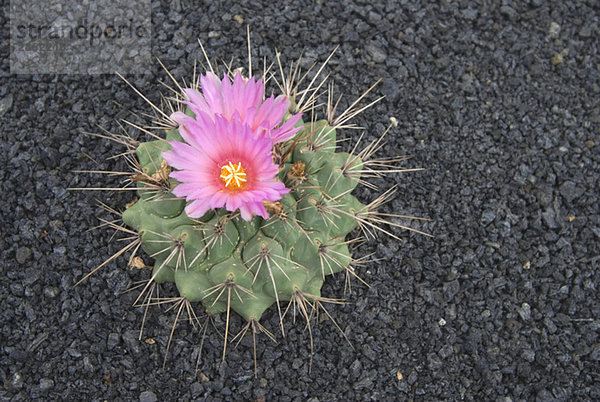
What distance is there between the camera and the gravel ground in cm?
224

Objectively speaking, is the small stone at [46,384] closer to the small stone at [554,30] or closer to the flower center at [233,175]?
the flower center at [233,175]

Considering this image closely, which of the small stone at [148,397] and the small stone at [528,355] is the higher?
the small stone at [148,397]

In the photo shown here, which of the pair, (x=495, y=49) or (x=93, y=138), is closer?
(x=93, y=138)

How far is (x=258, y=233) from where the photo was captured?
1932 mm

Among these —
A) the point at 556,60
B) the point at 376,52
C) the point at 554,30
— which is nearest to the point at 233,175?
the point at 376,52

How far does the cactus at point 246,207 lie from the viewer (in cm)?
160

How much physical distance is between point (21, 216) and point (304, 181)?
1.24 m

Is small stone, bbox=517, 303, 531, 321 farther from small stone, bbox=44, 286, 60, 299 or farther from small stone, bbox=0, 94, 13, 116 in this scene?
small stone, bbox=0, 94, 13, 116

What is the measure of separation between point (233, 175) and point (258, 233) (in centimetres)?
41

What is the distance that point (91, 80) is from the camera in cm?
275

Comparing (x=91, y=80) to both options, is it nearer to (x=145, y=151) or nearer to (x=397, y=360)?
(x=145, y=151)

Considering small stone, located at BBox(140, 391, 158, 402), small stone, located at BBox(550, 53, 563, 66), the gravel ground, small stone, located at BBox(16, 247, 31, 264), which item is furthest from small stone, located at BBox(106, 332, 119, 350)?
small stone, located at BBox(550, 53, 563, 66)

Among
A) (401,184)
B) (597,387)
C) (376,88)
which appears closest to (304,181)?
(401,184)

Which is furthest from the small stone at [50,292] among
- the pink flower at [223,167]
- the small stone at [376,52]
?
the small stone at [376,52]
